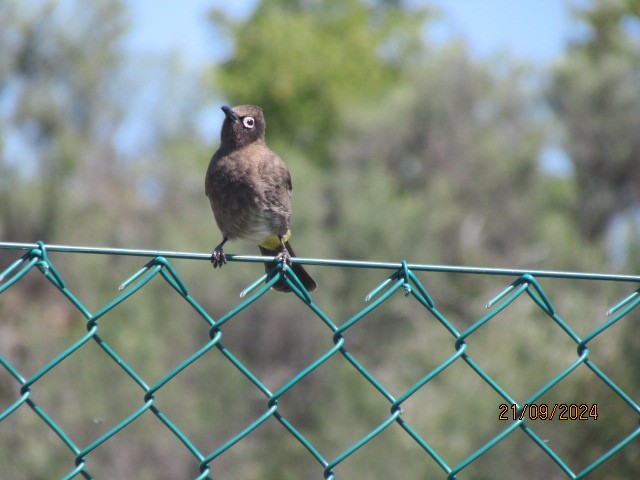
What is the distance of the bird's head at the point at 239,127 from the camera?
4.83 metres

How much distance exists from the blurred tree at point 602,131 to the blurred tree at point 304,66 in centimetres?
738

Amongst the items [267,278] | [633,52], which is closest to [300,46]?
[633,52]

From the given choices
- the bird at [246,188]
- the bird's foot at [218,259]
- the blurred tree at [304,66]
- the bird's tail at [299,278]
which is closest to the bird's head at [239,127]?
the bird at [246,188]

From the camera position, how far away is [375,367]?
17.9m

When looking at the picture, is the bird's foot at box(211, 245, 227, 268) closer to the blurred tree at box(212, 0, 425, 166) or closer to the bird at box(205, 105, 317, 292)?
the bird at box(205, 105, 317, 292)

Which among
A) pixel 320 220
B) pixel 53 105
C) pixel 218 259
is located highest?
pixel 53 105

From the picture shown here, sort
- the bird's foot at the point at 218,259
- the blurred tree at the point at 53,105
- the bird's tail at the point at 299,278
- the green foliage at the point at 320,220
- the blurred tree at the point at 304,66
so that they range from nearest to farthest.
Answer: the bird's foot at the point at 218,259 < the bird's tail at the point at 299,278 < the green foliage at the point at 320,220 < the blurred tree at the point at 53,105 < the blurred tree at the point at 304,66

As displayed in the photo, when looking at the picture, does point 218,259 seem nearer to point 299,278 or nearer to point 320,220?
point 299,278

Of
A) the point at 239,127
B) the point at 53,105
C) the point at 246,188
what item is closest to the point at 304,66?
the point at 53,105

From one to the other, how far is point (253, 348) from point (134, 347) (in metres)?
2.48

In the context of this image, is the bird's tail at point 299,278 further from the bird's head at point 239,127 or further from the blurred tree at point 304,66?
the blurred tree at point 304,66

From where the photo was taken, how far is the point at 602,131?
21.5 metres

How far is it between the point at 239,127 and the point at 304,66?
2514 centimetres

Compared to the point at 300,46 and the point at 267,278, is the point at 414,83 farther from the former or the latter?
the point at 267,278
